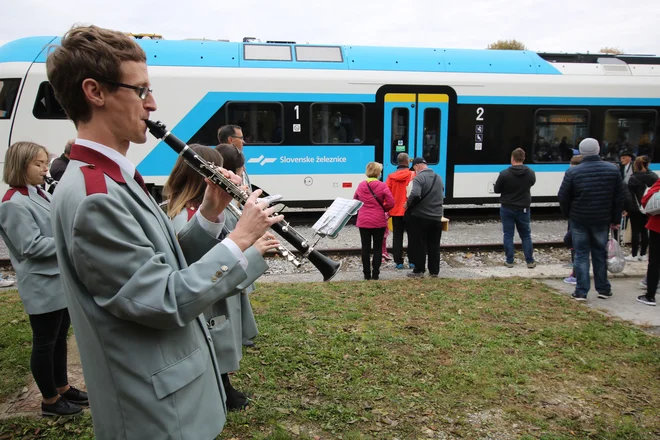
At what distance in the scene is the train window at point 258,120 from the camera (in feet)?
33.3

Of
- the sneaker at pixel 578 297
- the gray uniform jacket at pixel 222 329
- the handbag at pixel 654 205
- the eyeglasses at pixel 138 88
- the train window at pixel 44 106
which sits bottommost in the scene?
the sneaker at pixel 578 297

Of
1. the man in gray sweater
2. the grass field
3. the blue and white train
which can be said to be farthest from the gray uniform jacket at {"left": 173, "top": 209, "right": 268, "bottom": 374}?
the blue and white train

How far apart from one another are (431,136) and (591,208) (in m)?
5.76

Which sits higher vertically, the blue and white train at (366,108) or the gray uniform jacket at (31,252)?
the blue and white train at (366,108)

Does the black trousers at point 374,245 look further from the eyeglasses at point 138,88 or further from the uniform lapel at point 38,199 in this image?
the eyeglasses at point 138,88

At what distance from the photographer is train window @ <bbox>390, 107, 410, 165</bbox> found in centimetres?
1080

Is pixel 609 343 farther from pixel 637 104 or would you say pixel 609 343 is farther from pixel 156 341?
pixel 637 104

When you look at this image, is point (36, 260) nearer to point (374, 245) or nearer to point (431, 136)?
point (374, 245)

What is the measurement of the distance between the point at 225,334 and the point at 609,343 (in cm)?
378

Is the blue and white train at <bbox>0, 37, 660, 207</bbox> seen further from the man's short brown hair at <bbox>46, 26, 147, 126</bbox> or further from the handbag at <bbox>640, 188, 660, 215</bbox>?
the man's short brown hair at <bbox>46, 26, 147, 126</bbox>

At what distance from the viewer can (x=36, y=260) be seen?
119 inches

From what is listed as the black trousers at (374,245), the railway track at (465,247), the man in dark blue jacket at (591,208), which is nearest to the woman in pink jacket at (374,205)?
the black trousers at (374,245)

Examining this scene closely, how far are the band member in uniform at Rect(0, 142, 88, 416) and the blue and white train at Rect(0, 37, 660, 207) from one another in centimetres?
688

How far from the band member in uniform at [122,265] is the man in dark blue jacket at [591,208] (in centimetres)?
535
